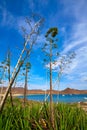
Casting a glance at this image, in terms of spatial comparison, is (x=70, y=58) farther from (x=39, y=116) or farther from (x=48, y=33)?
(x=39, y=116)

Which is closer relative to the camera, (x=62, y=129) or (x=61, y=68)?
(x=62, y=129)

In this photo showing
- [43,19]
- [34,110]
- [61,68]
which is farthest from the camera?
[61,68]

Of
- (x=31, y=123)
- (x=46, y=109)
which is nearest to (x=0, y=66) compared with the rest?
(x=46, y=109)

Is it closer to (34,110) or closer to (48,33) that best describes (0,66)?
(48,33)

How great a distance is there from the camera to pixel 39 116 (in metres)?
7.08

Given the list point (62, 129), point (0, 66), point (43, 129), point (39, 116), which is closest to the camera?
point (62, 129)

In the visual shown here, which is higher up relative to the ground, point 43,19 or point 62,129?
point 43,19

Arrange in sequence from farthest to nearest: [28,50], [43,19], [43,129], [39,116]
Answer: [43,19], [28,50], [39,116], [43,129]

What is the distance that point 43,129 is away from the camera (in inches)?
223

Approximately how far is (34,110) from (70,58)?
28.8ft

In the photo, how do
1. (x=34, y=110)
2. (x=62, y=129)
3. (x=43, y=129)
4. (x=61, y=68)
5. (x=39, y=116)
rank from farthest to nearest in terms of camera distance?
(x=61, y=68) < (x=34, y=110) < (x=39, y=116) < (x=43, y=129) < (x=62, y=129)

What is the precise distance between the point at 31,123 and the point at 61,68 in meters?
10.2

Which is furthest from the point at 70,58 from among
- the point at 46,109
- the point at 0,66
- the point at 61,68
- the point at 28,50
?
the point at 0,66

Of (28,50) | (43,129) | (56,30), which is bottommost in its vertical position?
(43,129)
